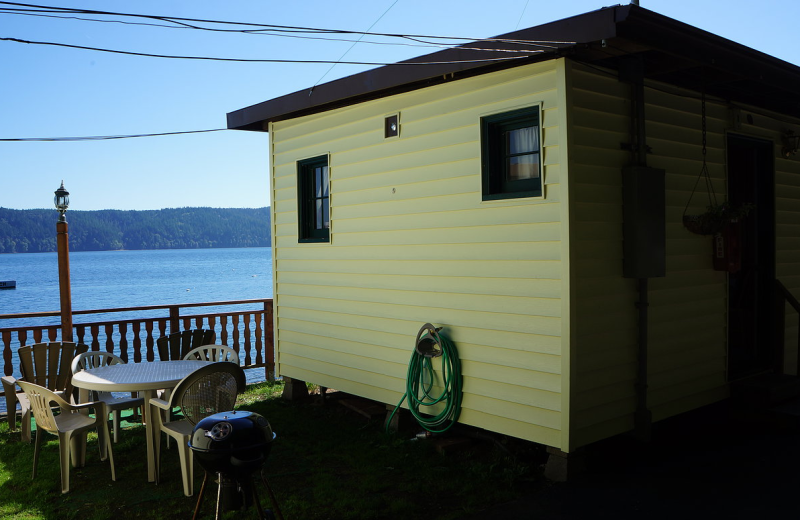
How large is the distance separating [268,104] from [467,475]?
14.4 feet

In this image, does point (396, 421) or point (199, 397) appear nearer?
point (199, 397)

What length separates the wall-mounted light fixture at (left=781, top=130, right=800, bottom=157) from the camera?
6660 mm

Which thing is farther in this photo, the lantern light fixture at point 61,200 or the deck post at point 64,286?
the lantern light fixture at point 61,200

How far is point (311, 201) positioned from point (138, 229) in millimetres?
96509

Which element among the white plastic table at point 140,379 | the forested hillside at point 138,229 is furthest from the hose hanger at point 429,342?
the forested hillside at point 138,229

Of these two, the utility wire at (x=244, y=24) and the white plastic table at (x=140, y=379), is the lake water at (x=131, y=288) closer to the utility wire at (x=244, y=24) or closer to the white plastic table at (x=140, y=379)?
the white plastic table at (x=140, y=379)

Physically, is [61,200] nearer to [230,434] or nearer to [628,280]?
[230,434]

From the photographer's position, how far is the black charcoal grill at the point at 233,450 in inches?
117

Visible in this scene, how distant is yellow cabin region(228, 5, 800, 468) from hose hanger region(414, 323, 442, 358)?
137mm

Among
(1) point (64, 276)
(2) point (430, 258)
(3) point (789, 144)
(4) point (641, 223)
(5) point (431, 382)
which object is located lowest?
(5) point (431, 382)

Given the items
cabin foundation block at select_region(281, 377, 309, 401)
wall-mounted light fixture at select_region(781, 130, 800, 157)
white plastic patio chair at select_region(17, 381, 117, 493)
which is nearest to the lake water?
cabin foundation block at select_region(281, 377, 309, 401)

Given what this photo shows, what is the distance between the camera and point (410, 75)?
5.21 m

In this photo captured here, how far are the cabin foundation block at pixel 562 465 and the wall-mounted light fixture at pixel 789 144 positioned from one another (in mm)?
4216

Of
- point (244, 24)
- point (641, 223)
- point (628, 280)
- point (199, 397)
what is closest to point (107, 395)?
point (199, 397)
